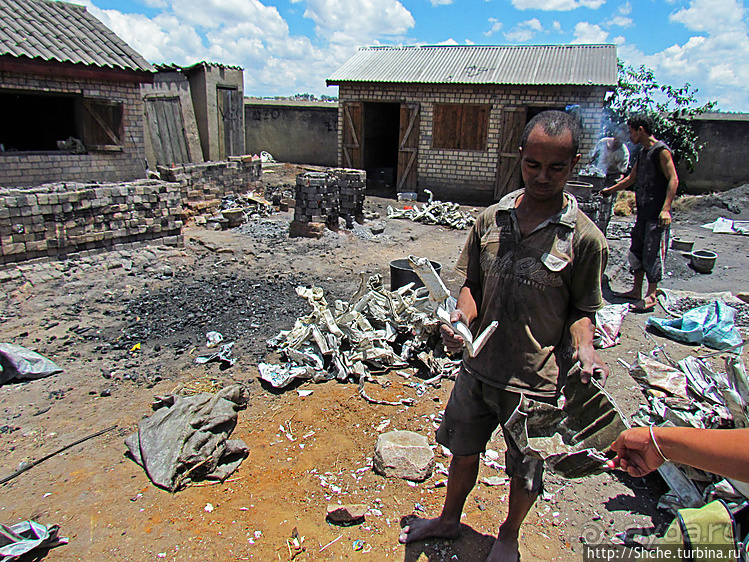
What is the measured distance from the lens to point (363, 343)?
461 centimetres

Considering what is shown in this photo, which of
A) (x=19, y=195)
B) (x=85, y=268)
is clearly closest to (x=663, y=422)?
(x=85, y=268)

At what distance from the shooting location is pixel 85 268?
7445 millimetres

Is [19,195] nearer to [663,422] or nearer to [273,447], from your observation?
[273,447]

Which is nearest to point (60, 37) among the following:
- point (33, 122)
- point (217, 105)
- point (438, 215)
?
point (33, 122)

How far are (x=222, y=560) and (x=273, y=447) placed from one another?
1.02 meters

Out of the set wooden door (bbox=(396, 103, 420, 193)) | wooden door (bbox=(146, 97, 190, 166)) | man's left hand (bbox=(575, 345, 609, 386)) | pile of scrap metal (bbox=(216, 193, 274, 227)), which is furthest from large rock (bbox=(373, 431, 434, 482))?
wooden door (bbox=(396, 103, 420, 193))

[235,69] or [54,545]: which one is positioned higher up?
[235,69]

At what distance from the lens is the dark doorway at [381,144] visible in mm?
17109

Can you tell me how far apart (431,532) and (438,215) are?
34.1 ft

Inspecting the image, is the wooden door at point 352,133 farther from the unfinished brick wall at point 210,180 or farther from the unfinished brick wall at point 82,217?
the unfinished brick wall at point 82,217

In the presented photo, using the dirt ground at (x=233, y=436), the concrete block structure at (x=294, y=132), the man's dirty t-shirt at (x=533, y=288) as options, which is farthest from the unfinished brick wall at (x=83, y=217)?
the concrete block structure at (x=294, y=132)

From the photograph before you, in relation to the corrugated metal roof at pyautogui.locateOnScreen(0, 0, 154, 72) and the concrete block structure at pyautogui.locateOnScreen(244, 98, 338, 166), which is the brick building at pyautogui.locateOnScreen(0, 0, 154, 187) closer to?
the corrugated metal roof at pyautogui.locateOnScreen(0, 0, 154, 72)

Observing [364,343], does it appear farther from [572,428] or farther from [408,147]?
[408,147]

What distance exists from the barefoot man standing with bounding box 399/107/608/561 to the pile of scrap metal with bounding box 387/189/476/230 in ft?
31.7
